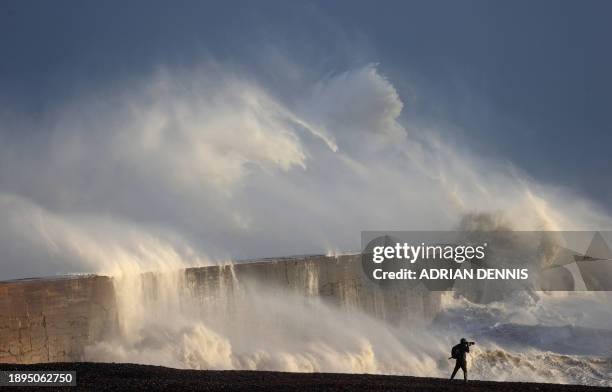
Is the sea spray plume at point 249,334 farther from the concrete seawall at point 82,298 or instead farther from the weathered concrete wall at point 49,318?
the weathered concrete wall at point 49,318

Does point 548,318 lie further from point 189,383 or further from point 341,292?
point 189,383

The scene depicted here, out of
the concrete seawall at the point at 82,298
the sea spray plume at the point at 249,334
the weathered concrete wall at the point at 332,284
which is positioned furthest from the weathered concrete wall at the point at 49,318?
the weathered concrete wall at the point at 332,284

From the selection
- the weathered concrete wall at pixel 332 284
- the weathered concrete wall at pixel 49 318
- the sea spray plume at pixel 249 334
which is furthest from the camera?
the weathered concrete wall at pixel 332 284

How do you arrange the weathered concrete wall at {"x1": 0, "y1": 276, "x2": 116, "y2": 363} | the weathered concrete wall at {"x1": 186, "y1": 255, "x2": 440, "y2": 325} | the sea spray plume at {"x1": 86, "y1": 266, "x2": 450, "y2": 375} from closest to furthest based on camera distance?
1. the weathered concrete wall at {"x1": 0, "y1": 276, "x2": 116, "y2": 363}
2. the sea spray plume at {"x1": 86, "y1": 266, "x2": 450, "y2": 375}
3. the weathered concrete wall at {"x1": 186, "y1": 255, "x2": 440, "y2": 325}

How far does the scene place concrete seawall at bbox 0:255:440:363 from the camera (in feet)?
43.4

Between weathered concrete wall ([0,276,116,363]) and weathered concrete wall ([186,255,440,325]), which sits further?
weathered concrete wall ([186,255,440,325])

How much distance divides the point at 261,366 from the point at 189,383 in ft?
23.1

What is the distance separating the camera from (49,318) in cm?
1365

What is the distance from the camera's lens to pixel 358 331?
20844 millimetres

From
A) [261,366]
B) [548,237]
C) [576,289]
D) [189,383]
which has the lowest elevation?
[189,383]

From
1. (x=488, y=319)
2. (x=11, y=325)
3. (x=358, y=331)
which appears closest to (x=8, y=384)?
(x=11, y=325)

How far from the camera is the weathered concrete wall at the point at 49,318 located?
1315 centimetres

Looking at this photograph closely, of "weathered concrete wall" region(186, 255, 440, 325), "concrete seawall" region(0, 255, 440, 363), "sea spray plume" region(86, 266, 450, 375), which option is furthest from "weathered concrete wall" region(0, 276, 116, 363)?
"weathered concrete wall" region(186, 255, 440, 325)

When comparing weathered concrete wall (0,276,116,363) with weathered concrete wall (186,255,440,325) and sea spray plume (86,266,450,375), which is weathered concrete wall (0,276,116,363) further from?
weathered concrete wall (186,255,440,325)
